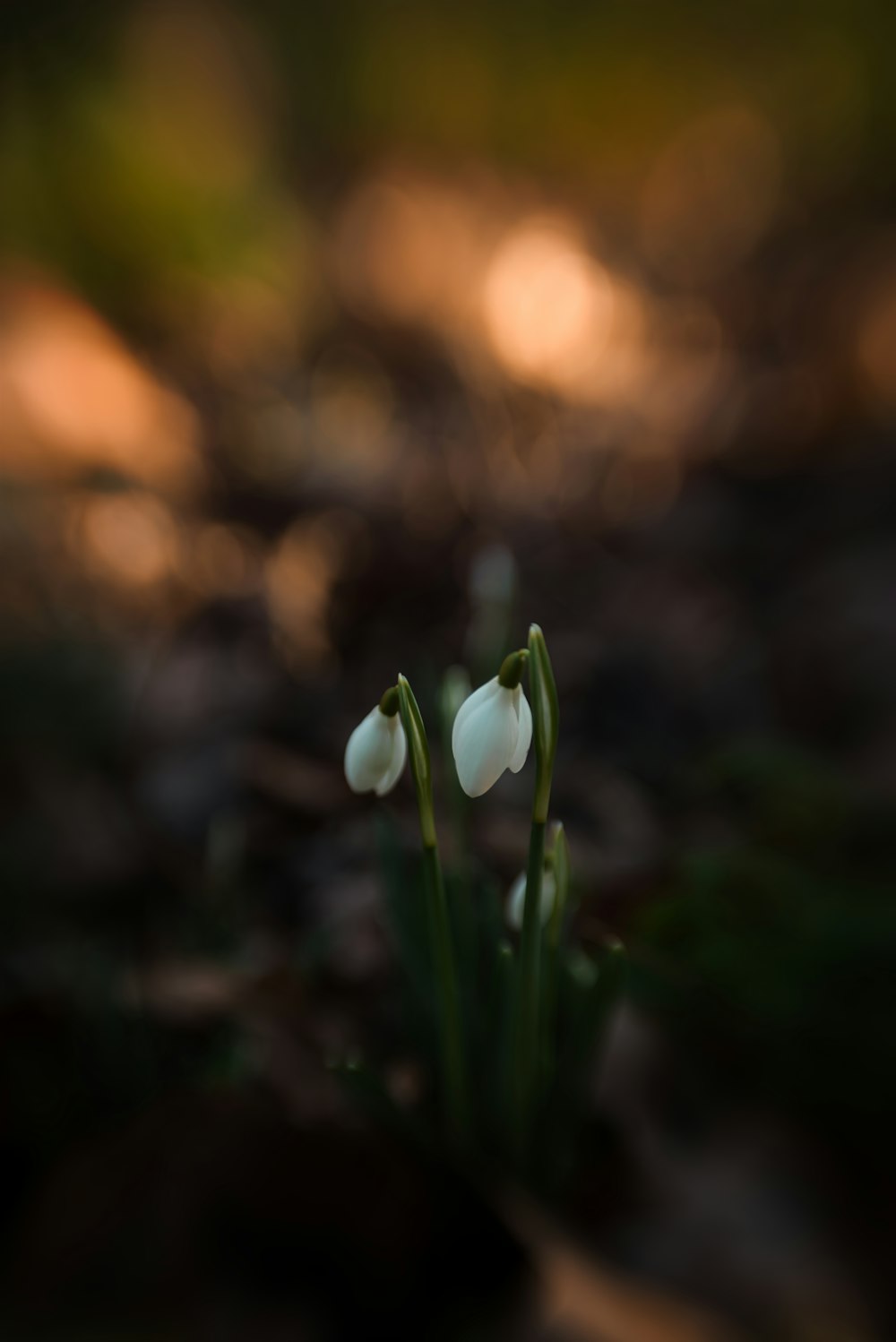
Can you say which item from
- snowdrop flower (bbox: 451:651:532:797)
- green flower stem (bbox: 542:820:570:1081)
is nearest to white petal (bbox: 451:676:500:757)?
snowdrop flower (bbox: 451:651:532:797)

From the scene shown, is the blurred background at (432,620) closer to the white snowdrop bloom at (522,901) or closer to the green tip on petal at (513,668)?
the white snowdrop bloom at (522,901)

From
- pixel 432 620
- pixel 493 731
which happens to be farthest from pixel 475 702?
pixel 432 620

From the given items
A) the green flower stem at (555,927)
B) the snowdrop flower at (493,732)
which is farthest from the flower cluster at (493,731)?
the green flower stem at (555,927)

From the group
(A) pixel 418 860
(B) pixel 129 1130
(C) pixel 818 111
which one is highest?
(C) pixel 818 111

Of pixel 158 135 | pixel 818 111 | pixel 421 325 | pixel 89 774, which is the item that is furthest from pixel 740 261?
pixel 89 774

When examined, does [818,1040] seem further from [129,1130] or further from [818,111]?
[818,111]

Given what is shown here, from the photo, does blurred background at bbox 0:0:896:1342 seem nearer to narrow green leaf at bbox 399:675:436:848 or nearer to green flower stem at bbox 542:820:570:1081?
green flower stem at bbox 542:820:570:1081

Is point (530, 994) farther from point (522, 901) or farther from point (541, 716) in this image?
point (541, 716)

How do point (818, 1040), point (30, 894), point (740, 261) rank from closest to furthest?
point (818, 1040) → point (30, 894) → point (740, 261)
